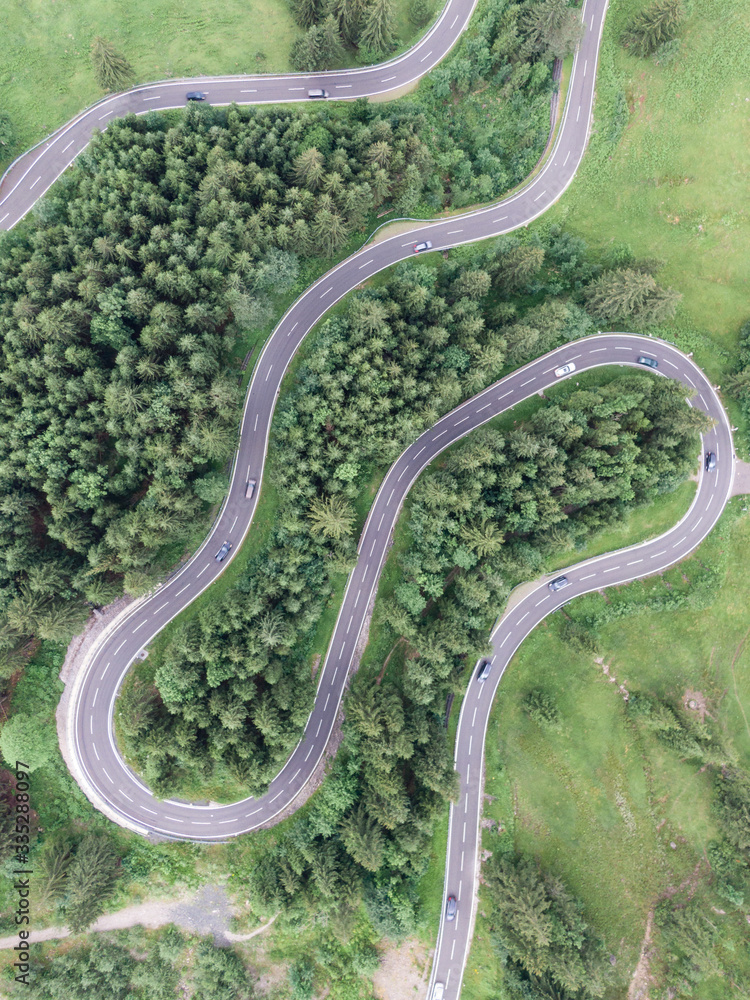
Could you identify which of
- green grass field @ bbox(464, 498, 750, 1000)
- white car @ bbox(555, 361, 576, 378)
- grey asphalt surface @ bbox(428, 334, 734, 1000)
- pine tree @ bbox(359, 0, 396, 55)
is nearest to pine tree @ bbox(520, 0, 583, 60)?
pine tree @ bbox(359, 0, 396, 55)

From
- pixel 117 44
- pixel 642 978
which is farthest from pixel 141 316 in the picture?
pixel 642 978

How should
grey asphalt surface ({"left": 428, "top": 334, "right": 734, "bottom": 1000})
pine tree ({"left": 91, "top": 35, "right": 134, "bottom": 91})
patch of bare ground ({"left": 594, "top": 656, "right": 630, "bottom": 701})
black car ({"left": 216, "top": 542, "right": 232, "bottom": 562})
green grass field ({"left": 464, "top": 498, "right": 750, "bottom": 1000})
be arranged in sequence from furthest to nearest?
patch of bare ground ({"left": 594, "top": 656, "right": 630, "bottom": 701}), black car ({"left": 216, "top": 542, "right": 232, "bottom": 562}), green grass field ({"left": 464, "top": 498, "right": 750, "bottom": 1000}), grey asphalt surface ({"left": 428, "top": 334, "right": 734, "bottom": 1000}), pine tree ({"left": 91, "top": 35, "right": 134, "bottom": 91})

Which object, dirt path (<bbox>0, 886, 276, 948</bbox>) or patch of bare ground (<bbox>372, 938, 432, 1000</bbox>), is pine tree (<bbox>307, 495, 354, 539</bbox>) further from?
patch of bare ground (<bbox>372, 938, 432, 1000</bbox>)

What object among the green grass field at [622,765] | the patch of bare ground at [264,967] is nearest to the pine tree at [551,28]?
the green grass field at [622,765]

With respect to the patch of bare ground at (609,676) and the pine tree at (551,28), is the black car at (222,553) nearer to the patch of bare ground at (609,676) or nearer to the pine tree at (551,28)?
the patch of bare ground at (609,676)

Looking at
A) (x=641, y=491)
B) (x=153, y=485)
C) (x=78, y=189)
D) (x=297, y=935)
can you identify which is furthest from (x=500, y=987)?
(x=78, y=189)
